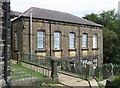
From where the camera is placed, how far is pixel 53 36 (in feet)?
76.0

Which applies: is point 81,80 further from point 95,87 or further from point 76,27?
point 76,27

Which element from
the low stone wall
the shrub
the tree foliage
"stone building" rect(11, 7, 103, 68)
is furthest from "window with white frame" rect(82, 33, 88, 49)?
the shrub

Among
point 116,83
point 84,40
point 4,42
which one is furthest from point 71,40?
point 4,42

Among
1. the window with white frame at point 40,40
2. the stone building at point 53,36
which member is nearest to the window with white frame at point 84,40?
the stone building at point 53,36

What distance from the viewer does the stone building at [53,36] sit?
21234 millimetres

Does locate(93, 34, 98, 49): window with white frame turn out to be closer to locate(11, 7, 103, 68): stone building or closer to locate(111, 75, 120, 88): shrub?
locate(11, 7, 103, 68): stone building

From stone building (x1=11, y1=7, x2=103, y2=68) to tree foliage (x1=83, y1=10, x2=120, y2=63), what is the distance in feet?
16.7

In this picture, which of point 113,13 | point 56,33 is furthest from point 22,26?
point 113,13

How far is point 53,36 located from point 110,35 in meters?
13.5

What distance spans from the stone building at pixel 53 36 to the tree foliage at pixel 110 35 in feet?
16.7

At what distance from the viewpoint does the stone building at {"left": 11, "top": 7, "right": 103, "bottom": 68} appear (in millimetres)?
21234

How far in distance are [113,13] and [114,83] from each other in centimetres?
3221

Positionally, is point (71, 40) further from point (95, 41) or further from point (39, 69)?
point (39, 69)

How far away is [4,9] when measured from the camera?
7371mm
